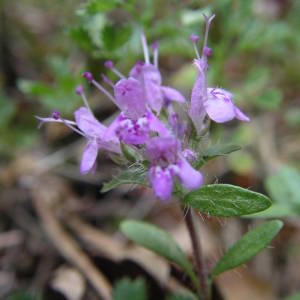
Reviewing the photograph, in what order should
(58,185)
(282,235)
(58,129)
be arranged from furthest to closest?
1. (58,129)
2. (58,185)
3. (282,235)

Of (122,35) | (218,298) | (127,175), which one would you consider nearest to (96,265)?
(218,298)

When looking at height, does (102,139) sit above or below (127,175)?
above

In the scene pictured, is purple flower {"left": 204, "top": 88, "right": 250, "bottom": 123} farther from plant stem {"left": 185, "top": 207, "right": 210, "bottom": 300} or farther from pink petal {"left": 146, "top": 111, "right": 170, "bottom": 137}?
plant stem {"left": 185, "top": 207, "right": 210, "bottom": 300}

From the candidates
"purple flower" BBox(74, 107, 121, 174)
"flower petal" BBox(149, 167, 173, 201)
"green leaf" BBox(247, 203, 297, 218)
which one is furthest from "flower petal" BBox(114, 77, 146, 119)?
"green leaf" BBox(247, 203, 297, 218)

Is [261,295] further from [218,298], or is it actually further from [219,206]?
[219,206]

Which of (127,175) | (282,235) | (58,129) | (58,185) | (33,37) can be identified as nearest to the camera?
(127,175)

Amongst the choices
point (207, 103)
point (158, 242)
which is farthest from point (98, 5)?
point (158, 242)
